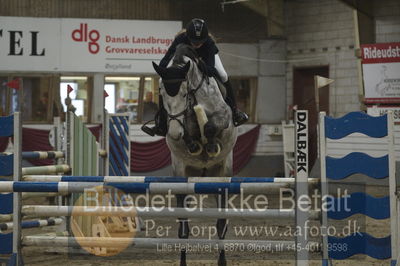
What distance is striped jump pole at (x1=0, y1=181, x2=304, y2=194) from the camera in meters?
4.11

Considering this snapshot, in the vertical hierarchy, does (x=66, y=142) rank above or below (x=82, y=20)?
below

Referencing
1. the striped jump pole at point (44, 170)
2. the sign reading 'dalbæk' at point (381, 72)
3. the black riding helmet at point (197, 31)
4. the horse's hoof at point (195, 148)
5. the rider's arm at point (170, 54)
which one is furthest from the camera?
the sign reading 'dalbæk' at point (381, 72)

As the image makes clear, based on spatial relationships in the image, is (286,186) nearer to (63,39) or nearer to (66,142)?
(66,142)

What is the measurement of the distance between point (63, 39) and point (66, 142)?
7667 millimetres

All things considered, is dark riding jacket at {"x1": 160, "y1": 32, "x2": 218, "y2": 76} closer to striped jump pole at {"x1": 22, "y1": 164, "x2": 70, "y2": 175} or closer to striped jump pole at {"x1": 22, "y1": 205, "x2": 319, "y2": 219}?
striped jump pole at {"x1": 22, "y1": 205, "x2": 319, "y2": 219}

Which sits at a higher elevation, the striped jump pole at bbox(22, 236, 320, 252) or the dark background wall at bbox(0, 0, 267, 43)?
the dark background wall at bbox(0, 0, 267, 43)

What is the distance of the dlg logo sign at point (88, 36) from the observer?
13555 millimetres

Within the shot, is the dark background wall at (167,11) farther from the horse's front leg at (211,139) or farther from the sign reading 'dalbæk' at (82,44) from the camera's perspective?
the horse's front leg at (211,139)

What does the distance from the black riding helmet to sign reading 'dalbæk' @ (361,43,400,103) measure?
6843mm

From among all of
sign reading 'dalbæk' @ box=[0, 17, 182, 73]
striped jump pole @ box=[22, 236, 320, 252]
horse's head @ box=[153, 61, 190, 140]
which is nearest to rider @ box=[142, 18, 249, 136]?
horse's head @ box=[153, 61, 190, 140]

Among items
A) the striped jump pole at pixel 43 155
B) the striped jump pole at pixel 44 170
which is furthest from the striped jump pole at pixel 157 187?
the striped jump pole at pixel 43 155

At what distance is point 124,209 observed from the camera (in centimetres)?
427

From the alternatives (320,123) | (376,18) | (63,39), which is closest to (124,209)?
(320,123)

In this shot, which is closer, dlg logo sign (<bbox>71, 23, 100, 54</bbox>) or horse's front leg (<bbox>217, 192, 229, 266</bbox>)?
horse's front leg (<bbox>217, 192, 229, 266</bbox>)
